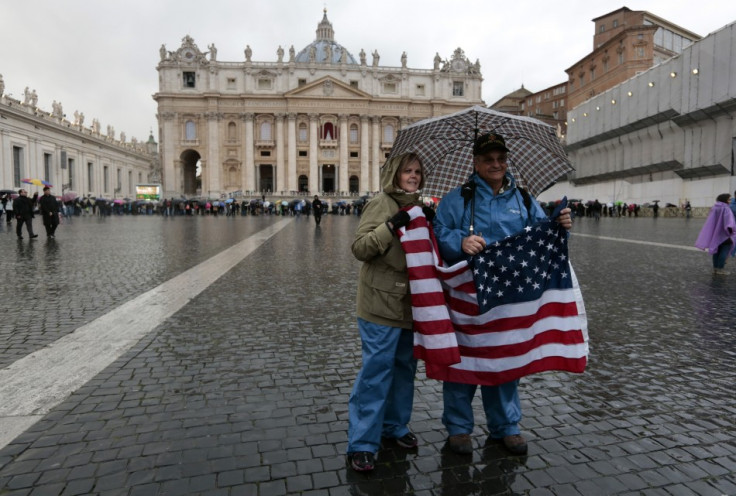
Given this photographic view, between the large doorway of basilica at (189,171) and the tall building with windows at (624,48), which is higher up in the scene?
the tall building with windows at (624,48)

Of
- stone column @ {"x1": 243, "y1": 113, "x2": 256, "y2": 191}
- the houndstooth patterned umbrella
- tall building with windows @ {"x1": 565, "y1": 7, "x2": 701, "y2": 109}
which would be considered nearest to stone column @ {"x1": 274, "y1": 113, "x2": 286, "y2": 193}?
stone column @ {"x1": 243, "y1": 113, "x2": 256, "y2": 191}

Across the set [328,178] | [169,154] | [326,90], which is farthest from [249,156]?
[326,90]

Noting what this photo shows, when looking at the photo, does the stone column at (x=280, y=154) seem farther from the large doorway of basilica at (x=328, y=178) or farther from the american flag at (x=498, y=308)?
the american flag at (x=498, y=308)

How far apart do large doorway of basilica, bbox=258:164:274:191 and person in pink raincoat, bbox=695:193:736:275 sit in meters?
58.1

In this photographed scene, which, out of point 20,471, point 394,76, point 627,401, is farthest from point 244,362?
point 394,76

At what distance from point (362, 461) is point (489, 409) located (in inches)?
27.0

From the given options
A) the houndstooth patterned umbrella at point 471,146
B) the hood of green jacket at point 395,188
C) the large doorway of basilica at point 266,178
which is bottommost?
the hood of green jacket at point 395,188

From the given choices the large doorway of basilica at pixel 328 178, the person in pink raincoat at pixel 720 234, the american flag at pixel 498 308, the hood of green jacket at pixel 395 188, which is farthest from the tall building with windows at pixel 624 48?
the hood of green jacket at pixel 395 188

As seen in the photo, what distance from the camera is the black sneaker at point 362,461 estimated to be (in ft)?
7.40

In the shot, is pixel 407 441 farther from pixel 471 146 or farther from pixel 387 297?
pixel 471 146

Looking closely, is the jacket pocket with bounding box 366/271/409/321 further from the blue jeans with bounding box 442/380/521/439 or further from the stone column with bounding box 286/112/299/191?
the stone column with bounding box 286/112/299/191

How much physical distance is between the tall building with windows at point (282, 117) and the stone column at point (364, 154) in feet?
0.40

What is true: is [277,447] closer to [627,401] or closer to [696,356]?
[627,401]

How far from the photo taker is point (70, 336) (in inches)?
168
